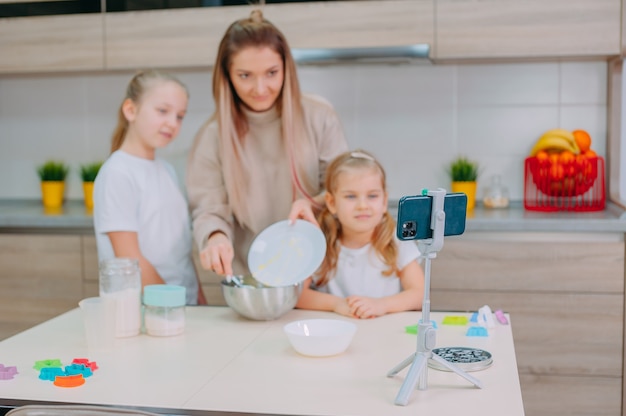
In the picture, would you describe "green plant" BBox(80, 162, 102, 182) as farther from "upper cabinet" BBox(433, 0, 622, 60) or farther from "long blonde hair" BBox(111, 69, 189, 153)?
"upper cabinet" BBox(433, 0, 622, 60)

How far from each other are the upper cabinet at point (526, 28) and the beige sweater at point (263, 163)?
85 cm

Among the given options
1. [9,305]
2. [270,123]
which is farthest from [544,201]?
[9,305]

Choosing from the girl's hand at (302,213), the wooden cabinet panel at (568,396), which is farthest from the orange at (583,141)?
the girl's hand at (302,213)

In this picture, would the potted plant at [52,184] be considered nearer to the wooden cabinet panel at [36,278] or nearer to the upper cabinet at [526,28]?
the wooden cabinet panel at [36,278]

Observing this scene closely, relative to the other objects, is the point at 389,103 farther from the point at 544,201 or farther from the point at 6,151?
the point at 6,151

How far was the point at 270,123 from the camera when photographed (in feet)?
7.55

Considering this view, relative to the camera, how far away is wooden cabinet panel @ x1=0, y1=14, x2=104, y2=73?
3.21 metres

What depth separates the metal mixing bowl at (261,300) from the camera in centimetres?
184

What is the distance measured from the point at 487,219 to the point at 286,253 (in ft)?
3.51

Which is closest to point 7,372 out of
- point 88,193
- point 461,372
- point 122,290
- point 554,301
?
point 122,290

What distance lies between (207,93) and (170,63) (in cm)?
35

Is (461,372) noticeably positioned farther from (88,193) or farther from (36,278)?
(88,193)

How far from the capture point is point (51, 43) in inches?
128

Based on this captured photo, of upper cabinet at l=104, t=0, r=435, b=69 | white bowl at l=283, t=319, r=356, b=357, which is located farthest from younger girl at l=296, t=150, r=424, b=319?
upper cabinet at l=104, t=0, r=435, b=69
